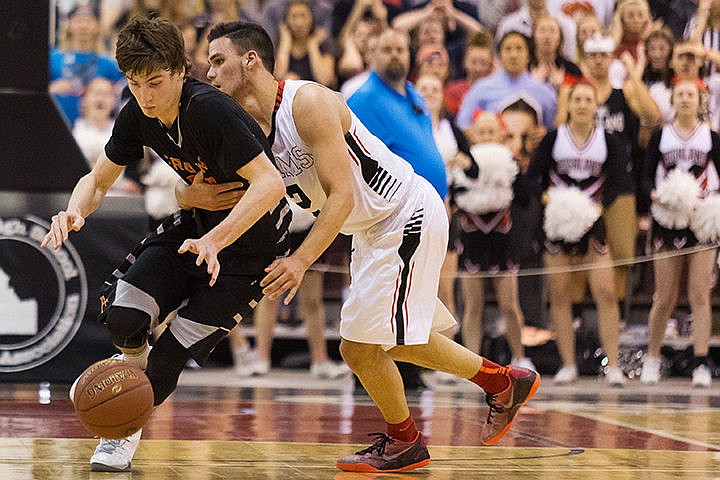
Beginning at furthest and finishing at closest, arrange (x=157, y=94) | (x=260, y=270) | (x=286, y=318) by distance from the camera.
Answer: (x=286, y=318) < (x=260, y=270) < (x=157, y=94)

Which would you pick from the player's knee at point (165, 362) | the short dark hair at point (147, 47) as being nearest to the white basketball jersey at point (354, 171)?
the short dark hair at point (147, 47)

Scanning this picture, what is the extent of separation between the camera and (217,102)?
4496 millimetres

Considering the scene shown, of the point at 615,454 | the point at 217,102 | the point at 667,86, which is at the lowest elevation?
the point at 615,454

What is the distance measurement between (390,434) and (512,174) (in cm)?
458

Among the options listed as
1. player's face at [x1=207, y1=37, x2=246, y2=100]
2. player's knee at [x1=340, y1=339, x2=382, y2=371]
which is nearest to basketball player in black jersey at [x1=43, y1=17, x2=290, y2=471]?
player's face at [x1=207, y1=37, x2=246, y2=100]

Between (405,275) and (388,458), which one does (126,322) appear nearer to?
(405,275)

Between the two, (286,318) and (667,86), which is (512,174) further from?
(286,318)

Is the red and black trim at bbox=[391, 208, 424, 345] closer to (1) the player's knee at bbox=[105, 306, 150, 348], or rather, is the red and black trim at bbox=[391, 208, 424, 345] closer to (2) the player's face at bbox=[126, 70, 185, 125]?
(1) the player's knee at bbox=[105, 306, 150, 348]

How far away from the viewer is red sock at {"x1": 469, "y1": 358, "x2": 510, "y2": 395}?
18.0 ft

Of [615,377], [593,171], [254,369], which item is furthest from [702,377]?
[254,369]

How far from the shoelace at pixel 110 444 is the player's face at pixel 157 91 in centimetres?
127

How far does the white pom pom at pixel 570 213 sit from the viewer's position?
9.46 m

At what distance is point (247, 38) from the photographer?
496 cm

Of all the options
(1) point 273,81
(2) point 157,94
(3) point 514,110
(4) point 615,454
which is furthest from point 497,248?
(2) point 157,94
